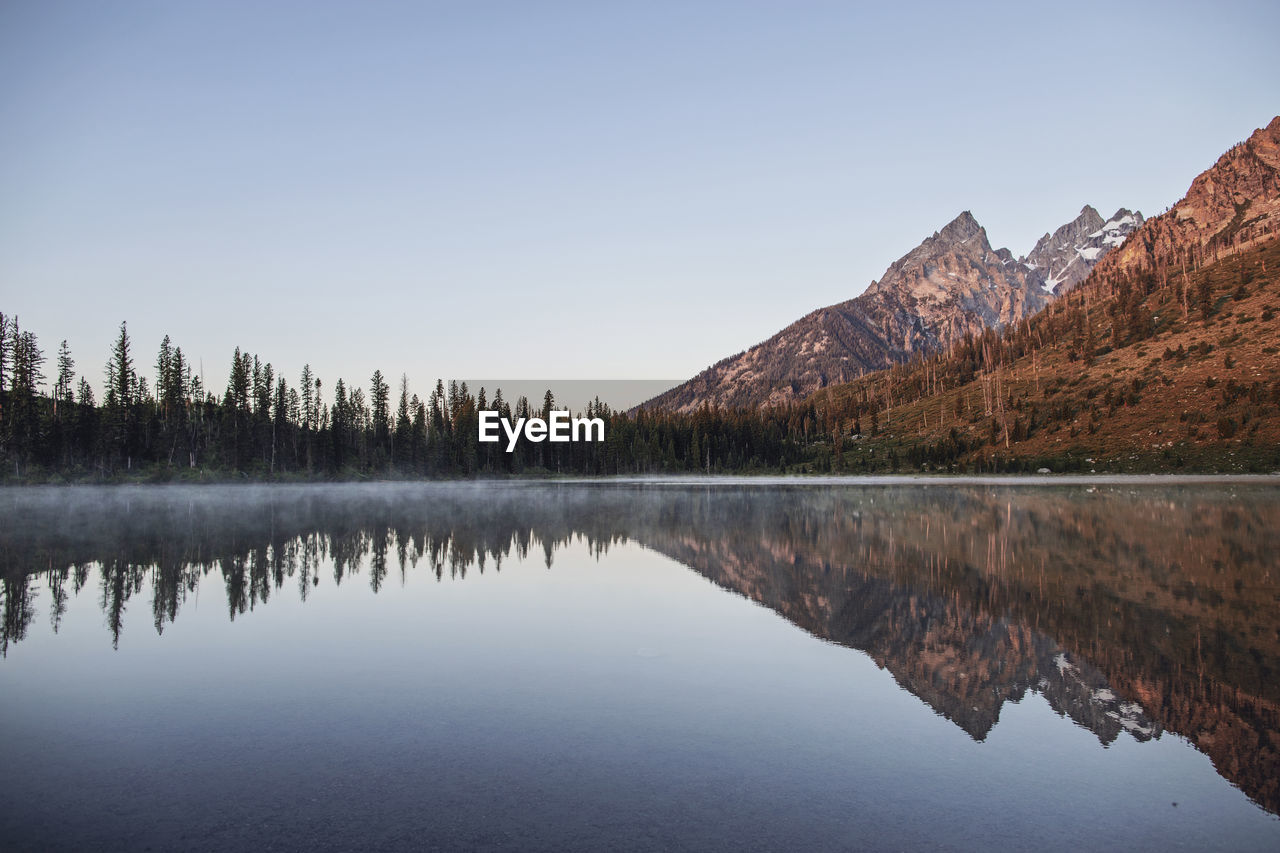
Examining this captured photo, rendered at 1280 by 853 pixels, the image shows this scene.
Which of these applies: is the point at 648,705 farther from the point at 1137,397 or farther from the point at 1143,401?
the point at 1137,397

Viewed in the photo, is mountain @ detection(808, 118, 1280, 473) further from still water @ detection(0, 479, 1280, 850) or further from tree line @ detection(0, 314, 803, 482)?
still water @ detection(0, 479, 1280, 850)

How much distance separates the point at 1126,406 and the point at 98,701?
6167 inches

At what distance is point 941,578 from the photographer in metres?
20.9

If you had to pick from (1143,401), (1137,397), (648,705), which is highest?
(1137,397)

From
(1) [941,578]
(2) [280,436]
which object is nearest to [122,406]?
(2) [280,436]

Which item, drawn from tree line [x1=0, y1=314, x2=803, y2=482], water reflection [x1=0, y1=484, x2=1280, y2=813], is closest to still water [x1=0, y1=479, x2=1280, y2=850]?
water reflection [x1=0, y1=484, x2=1280, y2=813]

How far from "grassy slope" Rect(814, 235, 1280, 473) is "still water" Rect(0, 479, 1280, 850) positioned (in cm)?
10594

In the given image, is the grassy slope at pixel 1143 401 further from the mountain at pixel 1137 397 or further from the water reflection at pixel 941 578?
the water reflection at pixel 941 578

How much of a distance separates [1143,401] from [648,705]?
500 ft

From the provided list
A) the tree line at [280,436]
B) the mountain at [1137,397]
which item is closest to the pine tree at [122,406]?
the tree line at [280,436]

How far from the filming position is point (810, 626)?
51.3 ft

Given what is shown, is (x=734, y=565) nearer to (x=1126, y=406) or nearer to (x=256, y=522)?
(x=256, y=522)

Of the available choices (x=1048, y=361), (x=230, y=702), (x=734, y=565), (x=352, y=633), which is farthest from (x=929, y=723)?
(x=1048, y=361)

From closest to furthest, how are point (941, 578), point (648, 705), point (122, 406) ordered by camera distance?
point (648, 705) → point (941, 578) → point (122, 406)
